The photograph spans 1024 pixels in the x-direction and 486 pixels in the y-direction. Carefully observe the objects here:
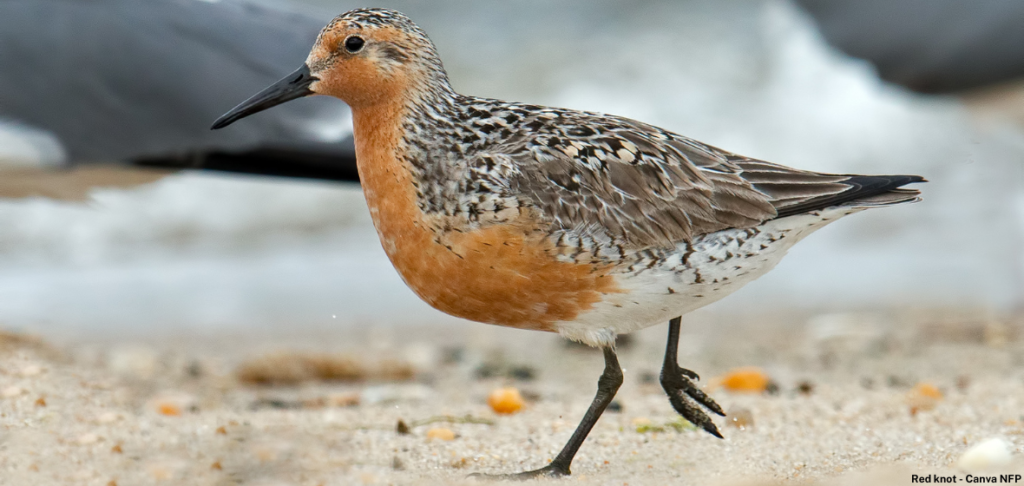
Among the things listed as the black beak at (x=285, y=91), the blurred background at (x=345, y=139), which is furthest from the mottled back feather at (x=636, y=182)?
the blurred background at (x=345, y=139)

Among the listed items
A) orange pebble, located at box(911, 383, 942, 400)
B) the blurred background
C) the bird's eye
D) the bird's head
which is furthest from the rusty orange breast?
the blurred background

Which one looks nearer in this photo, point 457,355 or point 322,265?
point 457,355

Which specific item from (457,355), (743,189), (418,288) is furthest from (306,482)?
(457,355)

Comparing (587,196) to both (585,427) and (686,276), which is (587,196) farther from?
(585,427)

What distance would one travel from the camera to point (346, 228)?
1120 centimetres

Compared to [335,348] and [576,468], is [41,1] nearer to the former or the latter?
[335,348]

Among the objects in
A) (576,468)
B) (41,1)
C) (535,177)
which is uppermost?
(41,1)

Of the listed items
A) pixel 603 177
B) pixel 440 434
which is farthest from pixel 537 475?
pixel 603 177

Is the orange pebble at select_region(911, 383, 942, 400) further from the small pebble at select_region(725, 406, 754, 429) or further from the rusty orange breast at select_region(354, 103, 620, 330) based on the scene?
the rusty orange breast at select_region(354, 103, 620, 330)

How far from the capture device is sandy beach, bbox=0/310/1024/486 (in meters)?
4.03

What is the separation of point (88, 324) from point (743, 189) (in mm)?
5537

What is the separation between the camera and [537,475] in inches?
162

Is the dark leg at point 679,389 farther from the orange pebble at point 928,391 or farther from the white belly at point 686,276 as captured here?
the orange pebble at point 928,391

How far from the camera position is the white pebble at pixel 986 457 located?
12.5 feet
